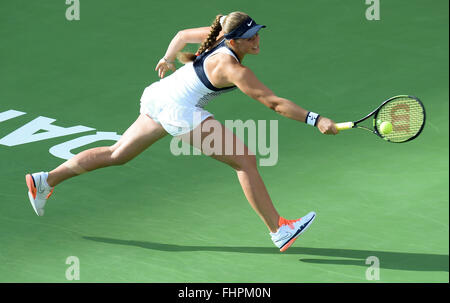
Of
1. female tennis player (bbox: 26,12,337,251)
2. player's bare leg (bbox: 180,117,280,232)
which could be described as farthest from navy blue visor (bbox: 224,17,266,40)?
player's bare leg (bbox: 180,117,280,232)

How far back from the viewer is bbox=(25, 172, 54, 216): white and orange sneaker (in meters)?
7.79

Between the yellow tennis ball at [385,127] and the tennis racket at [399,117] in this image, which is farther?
the yellow tennis ball at [385,127]

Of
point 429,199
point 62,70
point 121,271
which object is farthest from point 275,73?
point 121,271

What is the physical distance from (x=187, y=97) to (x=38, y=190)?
150cm

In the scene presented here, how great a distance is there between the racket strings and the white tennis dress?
118 cm

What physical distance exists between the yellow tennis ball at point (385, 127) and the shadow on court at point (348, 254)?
91 cm

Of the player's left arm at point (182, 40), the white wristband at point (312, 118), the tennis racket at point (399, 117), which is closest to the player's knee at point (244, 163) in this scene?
the white wristband at point (312, 118)

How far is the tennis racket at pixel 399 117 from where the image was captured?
281 inches

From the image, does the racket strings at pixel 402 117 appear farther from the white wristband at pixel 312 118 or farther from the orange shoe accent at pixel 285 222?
the orange shoe accent at pixel 285 222

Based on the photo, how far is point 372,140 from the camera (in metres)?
9.21

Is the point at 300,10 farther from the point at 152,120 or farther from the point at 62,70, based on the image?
the point at 152,120

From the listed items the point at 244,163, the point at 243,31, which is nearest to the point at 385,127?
the point at 244,163

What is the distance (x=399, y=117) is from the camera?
729 centimetres

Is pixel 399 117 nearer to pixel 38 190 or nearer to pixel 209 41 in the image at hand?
pixel 209 41
